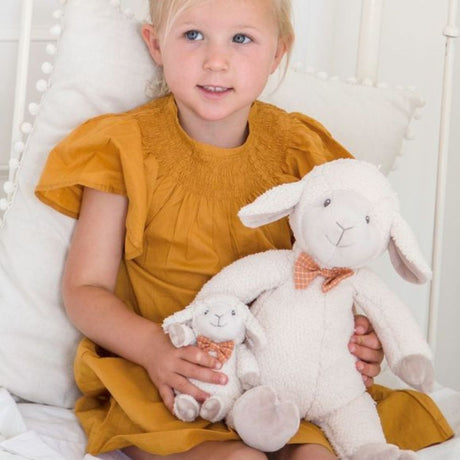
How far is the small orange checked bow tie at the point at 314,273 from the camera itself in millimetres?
1067

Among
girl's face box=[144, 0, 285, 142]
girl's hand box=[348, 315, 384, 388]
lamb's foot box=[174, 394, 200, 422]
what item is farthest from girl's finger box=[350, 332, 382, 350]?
girl's face box=[144, 0, 285, 142]

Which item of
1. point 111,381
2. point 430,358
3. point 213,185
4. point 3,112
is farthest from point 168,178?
point 3,112

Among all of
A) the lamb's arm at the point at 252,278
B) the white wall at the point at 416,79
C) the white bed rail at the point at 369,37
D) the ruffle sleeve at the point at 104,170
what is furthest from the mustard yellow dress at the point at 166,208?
the white wall at the point at 416,79

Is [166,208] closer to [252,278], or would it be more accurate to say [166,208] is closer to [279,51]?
[252,278]

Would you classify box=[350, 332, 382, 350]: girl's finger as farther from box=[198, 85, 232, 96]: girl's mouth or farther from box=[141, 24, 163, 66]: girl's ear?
box=[141, 24, 163, 66]: girl's ear

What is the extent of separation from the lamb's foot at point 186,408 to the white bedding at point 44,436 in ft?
0.37

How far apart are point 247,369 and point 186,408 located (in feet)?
0.27

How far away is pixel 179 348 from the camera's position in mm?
1060

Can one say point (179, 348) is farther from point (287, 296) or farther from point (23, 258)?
point (23, 258)

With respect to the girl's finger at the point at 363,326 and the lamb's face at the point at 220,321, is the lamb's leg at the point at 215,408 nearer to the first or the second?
the lamb's face at the point at 220,321

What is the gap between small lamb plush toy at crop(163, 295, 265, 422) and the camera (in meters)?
1.03

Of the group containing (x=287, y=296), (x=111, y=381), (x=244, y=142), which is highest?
(x=244, y=142)

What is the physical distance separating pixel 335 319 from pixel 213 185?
0.27 meters

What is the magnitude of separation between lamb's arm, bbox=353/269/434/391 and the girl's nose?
1.07ft
